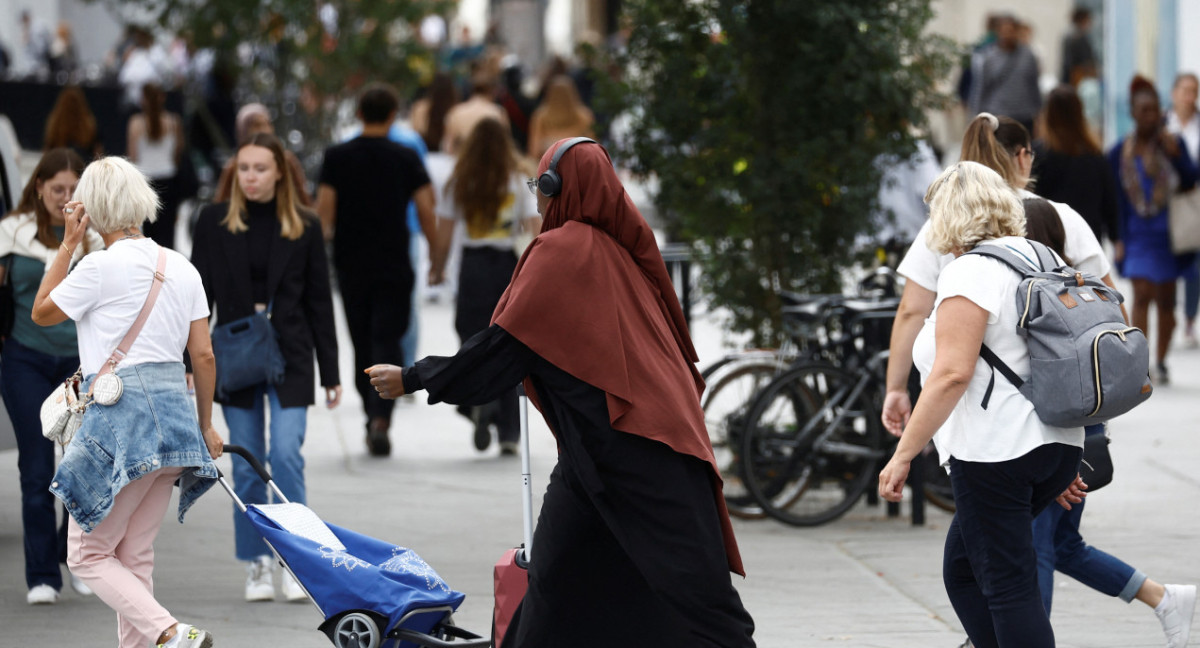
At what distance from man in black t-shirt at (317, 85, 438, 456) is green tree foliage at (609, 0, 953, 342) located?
5.33ft

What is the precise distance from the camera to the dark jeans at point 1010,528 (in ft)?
14.8

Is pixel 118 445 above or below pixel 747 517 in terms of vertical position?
above

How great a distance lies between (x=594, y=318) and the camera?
166 inches

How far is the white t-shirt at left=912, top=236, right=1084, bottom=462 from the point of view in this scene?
14.8ft

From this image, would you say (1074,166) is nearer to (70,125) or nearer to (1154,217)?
(1154,217)

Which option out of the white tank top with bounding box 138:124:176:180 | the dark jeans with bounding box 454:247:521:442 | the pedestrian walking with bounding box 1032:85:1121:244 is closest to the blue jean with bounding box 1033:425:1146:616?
→ the pedestrian walking with bounding box 1032:85:1121:244

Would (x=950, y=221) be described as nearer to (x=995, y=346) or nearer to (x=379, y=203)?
(x=995, y=346)

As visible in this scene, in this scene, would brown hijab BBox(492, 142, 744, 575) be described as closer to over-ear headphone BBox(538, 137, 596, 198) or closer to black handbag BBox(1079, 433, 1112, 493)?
over-ear headphone BBox(538, 137, 596, 198)

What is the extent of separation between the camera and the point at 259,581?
636 cm

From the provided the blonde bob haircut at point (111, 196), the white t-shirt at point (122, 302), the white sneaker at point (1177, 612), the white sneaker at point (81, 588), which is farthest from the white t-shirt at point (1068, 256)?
the white sneaker at point (81, 588)

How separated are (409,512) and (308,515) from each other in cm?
281

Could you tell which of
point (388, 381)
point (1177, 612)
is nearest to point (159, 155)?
point (388, 381)

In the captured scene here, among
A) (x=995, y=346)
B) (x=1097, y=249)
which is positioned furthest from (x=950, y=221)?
(x=1097, y=249)

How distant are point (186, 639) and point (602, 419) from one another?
1589mm
